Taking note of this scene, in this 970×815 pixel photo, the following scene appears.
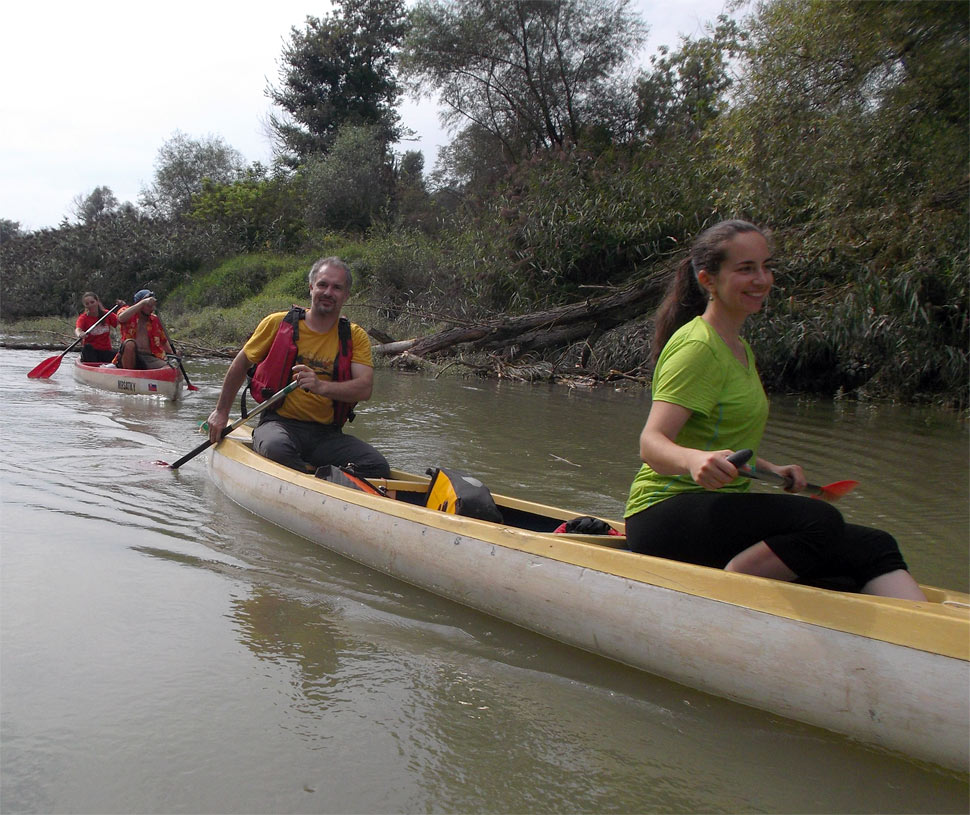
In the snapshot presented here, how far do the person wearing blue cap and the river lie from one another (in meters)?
5.43

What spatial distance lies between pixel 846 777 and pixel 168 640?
220 cm

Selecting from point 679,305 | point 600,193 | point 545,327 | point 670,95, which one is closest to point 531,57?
point 670,95

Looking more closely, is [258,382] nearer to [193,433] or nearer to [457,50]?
[193,433]

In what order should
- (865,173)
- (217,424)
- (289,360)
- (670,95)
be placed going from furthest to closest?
(670,95), (865,173), (217,424), (289,360)

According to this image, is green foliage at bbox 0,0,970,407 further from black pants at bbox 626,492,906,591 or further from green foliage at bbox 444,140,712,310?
black pants at bbox 626,492,906,591

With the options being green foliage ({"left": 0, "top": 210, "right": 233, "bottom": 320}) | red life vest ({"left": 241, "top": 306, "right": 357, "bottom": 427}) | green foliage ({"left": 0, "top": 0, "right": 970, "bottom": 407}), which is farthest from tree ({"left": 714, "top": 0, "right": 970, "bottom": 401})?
green foliage ({"left": 0, "top": 210, "right": 233, "bottom": 320})

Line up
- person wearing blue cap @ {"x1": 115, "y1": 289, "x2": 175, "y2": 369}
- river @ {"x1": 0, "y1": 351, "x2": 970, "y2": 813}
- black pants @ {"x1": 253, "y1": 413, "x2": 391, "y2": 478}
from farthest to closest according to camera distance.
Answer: person wearing blue cap @ {"x1": 115, "y1": 289, "x2": 175, "y2": 369} < black pants @ {"x1": 253, "y1": 413, "x2": 391, "y2": 478} < river @ {"x1": 0, "y1": 351, "x2": 970, "y2": 813}

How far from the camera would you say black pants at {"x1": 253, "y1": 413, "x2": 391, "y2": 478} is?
4.86 meters

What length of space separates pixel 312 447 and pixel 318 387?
451 mm

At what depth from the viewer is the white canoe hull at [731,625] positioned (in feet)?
7.20

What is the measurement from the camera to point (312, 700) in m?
2.62

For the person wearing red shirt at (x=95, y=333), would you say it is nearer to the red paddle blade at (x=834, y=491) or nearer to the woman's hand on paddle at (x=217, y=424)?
the woman's hand on paddle at (x=217, y=424)

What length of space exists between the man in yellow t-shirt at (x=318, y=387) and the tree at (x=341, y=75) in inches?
1116

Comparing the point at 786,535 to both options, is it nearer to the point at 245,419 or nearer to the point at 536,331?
the point at 245,419
